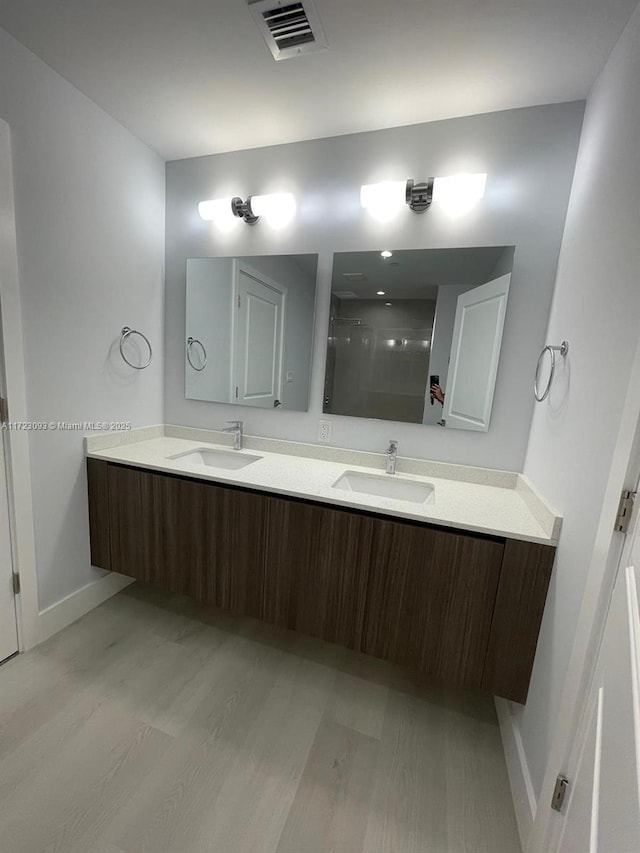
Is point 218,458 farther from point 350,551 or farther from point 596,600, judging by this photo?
point 596,600

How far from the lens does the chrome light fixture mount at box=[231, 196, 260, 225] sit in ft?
6.03

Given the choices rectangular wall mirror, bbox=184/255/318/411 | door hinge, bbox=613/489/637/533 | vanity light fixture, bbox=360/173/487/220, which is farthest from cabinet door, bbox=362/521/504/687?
vanity light fixture, bbox=360/173/487/220

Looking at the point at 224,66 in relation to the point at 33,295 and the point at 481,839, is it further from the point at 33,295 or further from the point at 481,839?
the point at 481,839

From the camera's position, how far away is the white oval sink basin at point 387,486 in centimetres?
167

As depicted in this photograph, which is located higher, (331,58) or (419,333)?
(331,58)

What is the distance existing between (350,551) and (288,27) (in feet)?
6.08

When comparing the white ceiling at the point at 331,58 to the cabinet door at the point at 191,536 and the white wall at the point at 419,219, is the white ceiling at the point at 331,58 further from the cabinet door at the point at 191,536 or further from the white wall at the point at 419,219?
the cabinet door at the point at 191,536

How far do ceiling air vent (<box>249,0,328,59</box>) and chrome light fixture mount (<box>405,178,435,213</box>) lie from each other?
58cm

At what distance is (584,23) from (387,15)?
0.61m

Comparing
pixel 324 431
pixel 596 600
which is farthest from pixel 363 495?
pixel 596 600

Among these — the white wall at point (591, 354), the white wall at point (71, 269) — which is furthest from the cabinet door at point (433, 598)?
the white wall at point (71, 269)

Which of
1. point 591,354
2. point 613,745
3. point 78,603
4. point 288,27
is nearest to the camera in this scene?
point 613,745

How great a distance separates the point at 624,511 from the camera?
0.79 metres

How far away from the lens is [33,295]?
1.46 metres
